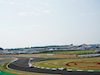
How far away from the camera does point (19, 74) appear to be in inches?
1539

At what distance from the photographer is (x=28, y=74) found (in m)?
38.7

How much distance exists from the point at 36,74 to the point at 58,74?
6379mm

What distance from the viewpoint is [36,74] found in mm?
38312

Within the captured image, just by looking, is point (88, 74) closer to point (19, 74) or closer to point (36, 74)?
point (36, 74)

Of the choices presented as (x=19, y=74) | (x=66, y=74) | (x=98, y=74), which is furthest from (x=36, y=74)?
(x=98, y=74)

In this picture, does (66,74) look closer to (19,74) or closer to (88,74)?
(88,74)

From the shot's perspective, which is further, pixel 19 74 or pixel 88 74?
pixel 19 74

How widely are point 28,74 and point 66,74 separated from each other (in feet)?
35.9

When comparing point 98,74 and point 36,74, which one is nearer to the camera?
point 98,74

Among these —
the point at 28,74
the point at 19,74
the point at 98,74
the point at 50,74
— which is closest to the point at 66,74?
the point at 50,74

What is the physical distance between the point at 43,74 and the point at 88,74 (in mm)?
12265

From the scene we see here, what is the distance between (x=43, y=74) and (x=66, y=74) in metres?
6.52

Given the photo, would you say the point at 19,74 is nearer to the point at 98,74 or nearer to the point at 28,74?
the point at 28,74

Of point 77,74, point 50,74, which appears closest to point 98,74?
point 77,74
